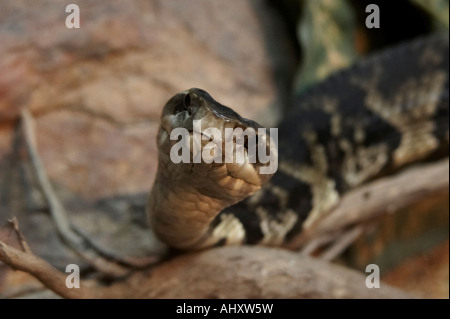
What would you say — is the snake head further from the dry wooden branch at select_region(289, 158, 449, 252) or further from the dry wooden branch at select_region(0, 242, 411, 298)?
the dry wooden branch at select_region(289, 158, 449, 252)

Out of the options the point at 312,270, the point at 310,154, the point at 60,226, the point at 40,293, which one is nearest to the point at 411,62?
the point at 310,154

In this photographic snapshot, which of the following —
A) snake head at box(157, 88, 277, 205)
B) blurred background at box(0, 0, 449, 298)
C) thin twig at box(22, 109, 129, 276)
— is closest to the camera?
snake head at box(157, 88, 277, 205)

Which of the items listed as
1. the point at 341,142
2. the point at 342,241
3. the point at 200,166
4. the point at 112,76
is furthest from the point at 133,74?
the point at 200,166

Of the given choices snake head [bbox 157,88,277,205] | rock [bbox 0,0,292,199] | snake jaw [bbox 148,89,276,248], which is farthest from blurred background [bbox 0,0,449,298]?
snake head [bbox 157,88,277,205]

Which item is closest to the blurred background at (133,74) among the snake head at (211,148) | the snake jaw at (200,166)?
the snake jaw at (200,166)

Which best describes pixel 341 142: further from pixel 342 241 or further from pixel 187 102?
pixel 187 102
